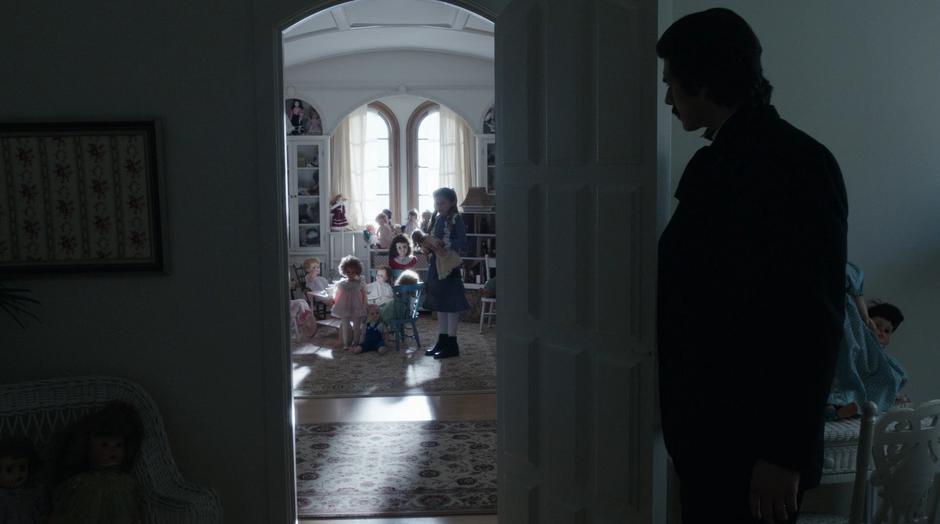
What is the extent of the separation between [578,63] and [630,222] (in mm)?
589

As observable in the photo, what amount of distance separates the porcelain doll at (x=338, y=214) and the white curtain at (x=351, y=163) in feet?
1.56

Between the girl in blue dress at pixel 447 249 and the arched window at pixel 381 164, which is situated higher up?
the arched window at pixel 381 164

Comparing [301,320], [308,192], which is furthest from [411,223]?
[301,320]

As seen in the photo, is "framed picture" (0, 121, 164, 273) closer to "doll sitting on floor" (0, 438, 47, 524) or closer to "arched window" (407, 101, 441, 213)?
"doll sitting on floor" (0, 438, 47, 524)

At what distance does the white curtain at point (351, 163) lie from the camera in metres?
11.9

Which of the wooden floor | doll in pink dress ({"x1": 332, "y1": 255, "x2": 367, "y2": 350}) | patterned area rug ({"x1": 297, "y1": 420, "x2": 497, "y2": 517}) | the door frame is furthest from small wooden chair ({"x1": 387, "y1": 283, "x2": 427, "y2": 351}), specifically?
the door frame

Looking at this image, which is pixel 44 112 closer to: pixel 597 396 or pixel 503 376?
pixel 503 376

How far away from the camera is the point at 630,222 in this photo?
2422 mm

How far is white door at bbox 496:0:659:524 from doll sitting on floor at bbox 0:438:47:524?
1852 millimetres

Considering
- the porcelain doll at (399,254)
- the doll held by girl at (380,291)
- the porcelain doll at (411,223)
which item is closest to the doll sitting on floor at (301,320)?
the doll held by girl at (380,291)

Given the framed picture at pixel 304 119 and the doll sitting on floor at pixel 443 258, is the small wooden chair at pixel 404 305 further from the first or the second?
the framed picture at pixel 304 119

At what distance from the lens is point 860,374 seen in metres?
2.93

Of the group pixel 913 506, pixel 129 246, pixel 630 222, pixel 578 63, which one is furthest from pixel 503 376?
pixel 129 246

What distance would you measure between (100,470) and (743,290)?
2651 millimetres
